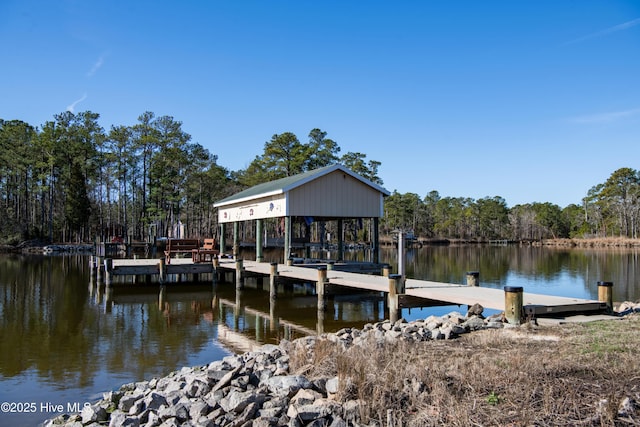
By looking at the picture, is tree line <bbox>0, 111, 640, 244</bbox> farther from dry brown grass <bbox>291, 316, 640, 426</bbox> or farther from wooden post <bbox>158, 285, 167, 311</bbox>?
dry brown grass <bbox>291, 316, 640, 426</bbox>

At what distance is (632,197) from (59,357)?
80.7m

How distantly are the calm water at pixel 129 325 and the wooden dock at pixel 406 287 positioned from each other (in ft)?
2.89

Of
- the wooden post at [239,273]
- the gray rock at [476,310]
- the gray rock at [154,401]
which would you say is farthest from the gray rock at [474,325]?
the wooden post at [239,273]

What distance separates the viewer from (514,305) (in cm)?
896

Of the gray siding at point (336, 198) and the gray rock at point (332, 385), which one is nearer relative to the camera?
the gray rock at point (332, 385)

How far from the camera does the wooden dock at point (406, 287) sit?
9.75m

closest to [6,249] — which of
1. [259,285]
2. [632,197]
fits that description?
[259,285]

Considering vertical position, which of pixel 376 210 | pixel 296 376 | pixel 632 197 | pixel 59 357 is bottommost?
pixel 59 357

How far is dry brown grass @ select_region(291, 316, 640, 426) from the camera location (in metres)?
4.43

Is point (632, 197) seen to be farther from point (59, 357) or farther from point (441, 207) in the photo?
point (59, 357)

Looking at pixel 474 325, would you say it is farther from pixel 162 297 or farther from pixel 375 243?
pixel 162 297

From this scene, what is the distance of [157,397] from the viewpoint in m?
6.29

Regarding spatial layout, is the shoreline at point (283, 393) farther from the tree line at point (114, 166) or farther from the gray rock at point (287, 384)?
the tree line at point (114, 166)

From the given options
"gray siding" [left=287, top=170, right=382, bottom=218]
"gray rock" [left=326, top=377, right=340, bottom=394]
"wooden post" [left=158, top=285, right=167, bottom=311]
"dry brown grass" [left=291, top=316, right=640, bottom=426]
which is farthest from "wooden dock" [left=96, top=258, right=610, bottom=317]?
"gray rock" [left=326, top=377, right=340, bottom=394]
